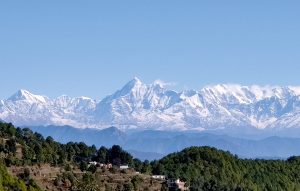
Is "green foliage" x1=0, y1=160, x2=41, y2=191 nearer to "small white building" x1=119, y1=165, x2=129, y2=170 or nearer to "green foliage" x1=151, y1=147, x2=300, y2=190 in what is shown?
"small white building" x1=119, y1=165, x2=129, y2=170

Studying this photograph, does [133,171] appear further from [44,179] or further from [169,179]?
[44,179]

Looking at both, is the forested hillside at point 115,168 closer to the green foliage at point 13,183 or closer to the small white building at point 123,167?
the green foliage at point 13,183

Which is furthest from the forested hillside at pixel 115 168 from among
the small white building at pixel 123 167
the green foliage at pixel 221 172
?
the small white building at pixel 123 167

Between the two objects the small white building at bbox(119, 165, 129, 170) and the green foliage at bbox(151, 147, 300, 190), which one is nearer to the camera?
Answer: the green foliage at bbox(151, 147, 300, 190)

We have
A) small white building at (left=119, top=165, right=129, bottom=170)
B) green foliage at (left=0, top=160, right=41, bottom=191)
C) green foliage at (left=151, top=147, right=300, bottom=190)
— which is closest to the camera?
green foliage at (left=0, top=160, right=41, bottom=191)

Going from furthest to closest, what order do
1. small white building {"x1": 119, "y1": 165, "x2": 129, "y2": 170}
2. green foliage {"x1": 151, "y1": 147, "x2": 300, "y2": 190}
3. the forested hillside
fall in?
small white building {"x1": 119, "y1": 165, "x2": 129, "y2": 170} < green foliage {"x1": 151, "y1": 147, "x2": 300, "y2": 190} < the forested hillside

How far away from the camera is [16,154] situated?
477ft

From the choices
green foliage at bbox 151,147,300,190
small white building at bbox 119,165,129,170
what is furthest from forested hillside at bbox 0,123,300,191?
small white building at bbox 119,165,129,170

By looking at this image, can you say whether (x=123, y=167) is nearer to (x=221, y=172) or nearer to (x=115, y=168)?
(x=115, y=168)

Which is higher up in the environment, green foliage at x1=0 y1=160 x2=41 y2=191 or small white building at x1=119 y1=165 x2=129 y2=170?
small white building at x1=119 y1=165 x2=129 y2=170

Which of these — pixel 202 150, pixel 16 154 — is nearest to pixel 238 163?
pixel 202 150

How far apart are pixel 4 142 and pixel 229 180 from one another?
1983 inches

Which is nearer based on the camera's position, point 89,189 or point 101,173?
point 89,189

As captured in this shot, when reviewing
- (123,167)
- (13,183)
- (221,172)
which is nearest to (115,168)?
(123,167)
